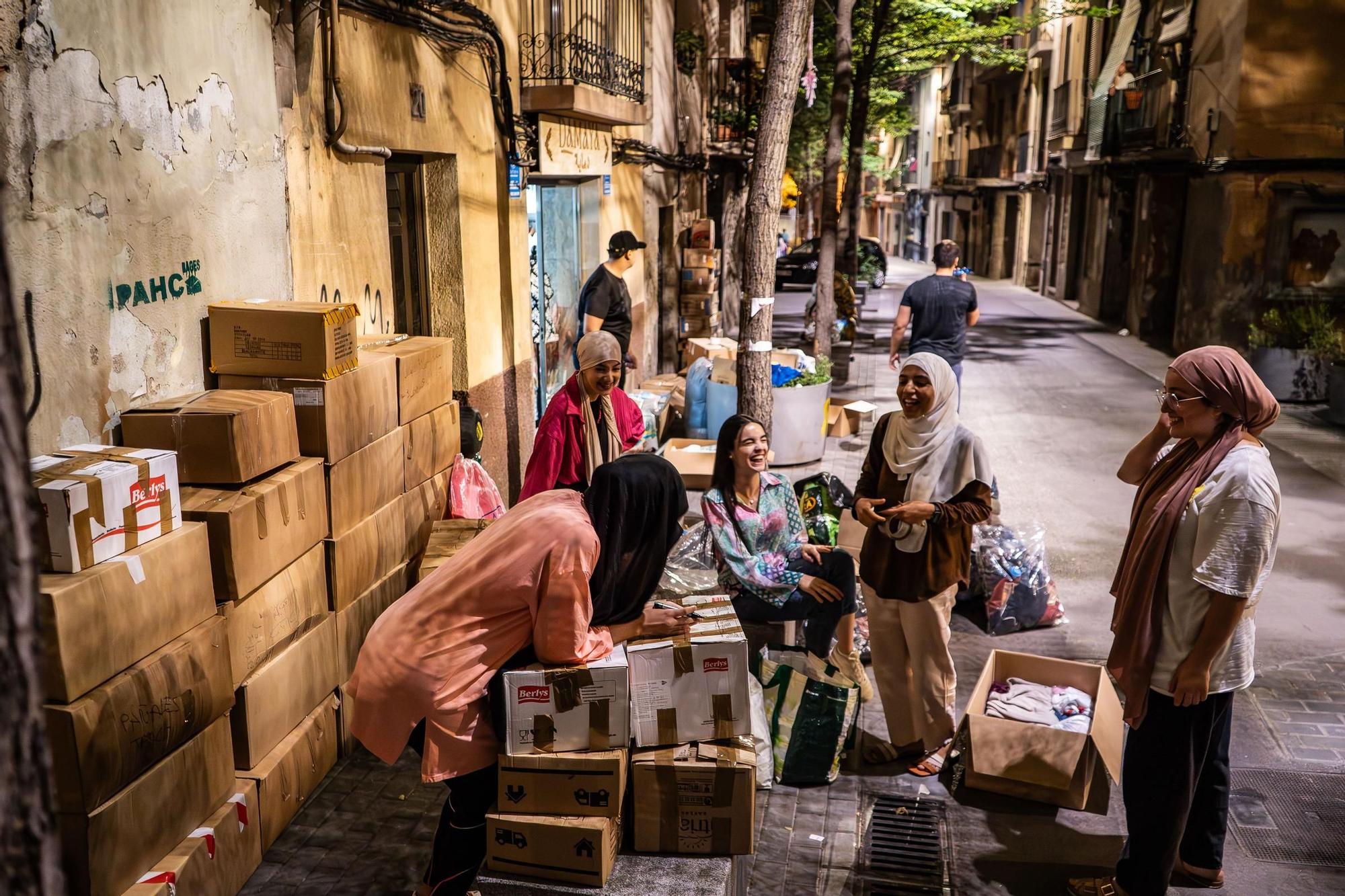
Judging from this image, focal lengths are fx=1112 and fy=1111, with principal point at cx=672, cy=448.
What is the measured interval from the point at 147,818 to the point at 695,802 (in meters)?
1.71

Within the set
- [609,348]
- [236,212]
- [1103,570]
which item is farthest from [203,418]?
[1103,570]

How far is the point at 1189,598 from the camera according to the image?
383 centimetres

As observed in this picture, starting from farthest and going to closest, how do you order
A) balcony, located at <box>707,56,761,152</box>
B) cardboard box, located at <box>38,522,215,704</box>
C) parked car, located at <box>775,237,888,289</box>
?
parked car, located at <box>775,237,888,289</box>, balcony, located at <box>707,56,761,152</box>, cardboard box, located at <box>38,522,215,704</box>

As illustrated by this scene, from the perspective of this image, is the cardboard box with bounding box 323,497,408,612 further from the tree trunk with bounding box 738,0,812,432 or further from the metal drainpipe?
the tree trunk with bounding box 738,0,812,432

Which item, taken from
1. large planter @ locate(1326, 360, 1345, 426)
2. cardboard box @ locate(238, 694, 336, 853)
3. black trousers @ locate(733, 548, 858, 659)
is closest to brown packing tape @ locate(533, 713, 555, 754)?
cardboard box @ locate(238, 694, 336, 853)

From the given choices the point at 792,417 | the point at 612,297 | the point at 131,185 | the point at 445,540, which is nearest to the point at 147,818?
the point at 131,185

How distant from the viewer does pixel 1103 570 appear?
795 centimetres

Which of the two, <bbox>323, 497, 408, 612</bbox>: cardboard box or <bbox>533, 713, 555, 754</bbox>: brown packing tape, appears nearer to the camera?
<bbox>533, 713, 555, 754</bbox>: brown packing tape

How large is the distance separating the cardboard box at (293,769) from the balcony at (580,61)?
600cm

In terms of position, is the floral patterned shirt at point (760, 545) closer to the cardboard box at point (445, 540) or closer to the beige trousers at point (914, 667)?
the beige trousers at point (914, 667)

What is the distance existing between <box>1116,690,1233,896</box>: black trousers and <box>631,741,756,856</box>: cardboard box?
1.52m

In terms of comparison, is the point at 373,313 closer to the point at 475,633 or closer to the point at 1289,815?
the point at 475,633

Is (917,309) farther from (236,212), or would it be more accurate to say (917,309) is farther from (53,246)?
(53,246)

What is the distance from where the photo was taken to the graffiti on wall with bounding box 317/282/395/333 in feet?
20.4
